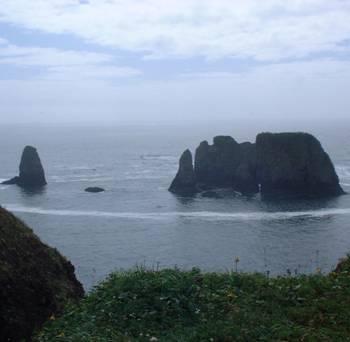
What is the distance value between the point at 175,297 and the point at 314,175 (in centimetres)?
9134

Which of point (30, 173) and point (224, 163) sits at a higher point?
point (224, 163)

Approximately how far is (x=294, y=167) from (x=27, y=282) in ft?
299

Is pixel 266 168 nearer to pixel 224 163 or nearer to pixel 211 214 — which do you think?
pixel 224 163

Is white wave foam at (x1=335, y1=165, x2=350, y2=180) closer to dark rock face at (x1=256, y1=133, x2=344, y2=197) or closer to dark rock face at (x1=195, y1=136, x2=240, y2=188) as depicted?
dark rock face at (x1=256, y1=133, x2=344, y2=197)

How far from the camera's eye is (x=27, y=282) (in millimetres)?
14305

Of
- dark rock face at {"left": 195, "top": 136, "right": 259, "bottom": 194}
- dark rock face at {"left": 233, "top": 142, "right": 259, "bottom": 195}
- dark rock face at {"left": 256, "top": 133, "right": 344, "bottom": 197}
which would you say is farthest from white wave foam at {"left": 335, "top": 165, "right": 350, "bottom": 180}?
dark rock face at {"left": 195, "top": 136, "right": 259, "bottom": 194}

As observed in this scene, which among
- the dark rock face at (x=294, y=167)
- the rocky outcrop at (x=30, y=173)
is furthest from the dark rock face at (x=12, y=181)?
the dark rock face at (x=294, y=167)

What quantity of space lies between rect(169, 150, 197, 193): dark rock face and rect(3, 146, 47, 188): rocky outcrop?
28.8 m

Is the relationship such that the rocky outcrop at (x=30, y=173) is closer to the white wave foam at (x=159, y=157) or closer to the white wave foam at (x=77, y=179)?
the white wave foam at (x=77, y=179)

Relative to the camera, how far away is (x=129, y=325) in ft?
36.1

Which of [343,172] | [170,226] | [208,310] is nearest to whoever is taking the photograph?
[208,310]

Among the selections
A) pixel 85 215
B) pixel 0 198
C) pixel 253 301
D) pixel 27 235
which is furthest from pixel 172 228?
pixel 253 301

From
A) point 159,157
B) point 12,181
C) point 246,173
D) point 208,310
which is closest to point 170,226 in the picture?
point 246,173

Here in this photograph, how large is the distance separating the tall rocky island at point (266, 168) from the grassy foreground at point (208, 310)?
8620cm
